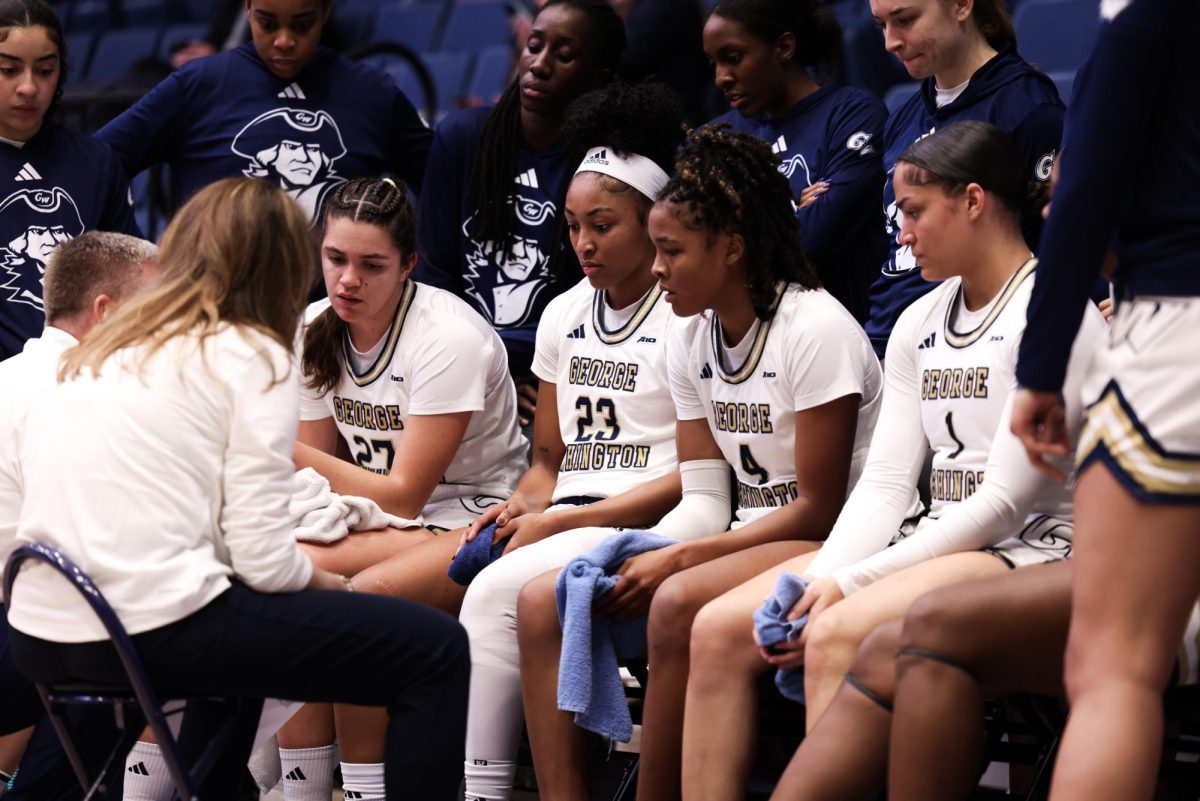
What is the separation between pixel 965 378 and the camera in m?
2.84

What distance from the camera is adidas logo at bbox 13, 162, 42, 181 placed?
3.97m

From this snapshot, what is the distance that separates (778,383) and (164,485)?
1.28m

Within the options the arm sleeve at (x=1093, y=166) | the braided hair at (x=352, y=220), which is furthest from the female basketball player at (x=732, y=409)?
the arm sleeve at (x=1093, y=166)

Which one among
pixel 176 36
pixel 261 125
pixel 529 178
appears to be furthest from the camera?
pixel 176 36

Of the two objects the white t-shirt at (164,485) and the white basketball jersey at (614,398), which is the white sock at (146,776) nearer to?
the white t-shirt at (164,485)

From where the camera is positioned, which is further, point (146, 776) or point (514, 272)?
point (514, 272)

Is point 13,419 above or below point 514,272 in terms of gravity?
below

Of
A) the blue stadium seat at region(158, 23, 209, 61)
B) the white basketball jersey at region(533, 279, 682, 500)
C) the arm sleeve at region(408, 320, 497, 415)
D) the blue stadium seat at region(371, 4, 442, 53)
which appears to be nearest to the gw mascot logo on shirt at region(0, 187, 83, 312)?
the arm sleeve at region(408, 320, 497, 415)

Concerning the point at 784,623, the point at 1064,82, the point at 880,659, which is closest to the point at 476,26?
the point at 1064,82

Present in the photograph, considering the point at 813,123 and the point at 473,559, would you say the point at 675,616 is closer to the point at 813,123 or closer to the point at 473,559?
the point at 473,559

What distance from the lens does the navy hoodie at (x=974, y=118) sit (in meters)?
3.20

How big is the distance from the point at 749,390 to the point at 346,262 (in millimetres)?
1021

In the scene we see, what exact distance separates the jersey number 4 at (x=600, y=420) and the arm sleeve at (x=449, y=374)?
0.82 feet

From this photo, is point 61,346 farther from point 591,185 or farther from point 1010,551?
point 1010,551
